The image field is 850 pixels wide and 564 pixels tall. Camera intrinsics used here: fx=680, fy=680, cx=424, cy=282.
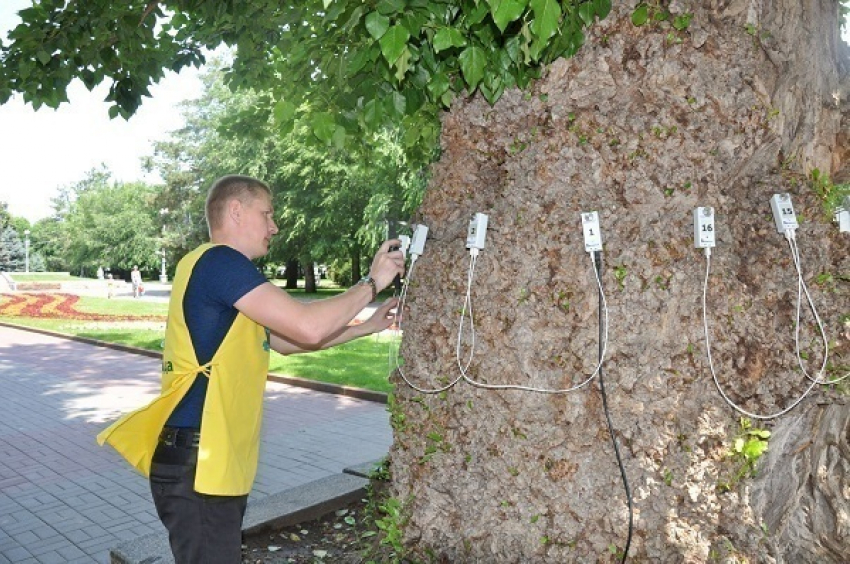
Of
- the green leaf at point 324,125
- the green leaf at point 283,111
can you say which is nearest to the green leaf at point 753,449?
the green leaf at point 324,125

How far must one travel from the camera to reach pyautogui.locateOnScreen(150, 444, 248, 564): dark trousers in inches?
98.2

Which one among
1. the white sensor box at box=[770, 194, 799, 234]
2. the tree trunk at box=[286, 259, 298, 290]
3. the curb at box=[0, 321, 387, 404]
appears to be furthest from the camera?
the tree trunk at box=[286, 259, 298, 290]

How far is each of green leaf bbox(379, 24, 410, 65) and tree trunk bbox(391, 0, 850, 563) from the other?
30.3 inches

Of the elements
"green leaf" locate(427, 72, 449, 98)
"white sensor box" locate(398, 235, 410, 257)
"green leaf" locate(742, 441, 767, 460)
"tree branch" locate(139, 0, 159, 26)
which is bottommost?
"green leaf" locate(742, 441, 767, 460)

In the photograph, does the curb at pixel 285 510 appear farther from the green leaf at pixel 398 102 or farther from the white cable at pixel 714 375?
the white cable at pixel 714 375

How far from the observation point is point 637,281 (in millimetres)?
2756

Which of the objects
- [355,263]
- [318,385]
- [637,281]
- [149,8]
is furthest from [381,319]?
[355,263]

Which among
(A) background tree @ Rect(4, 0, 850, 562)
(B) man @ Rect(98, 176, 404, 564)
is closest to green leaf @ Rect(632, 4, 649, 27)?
(A) background tree @ Rect(4, 0, 850, 562)

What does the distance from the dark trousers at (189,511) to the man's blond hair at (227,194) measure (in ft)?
3.01

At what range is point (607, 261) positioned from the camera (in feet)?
9.20

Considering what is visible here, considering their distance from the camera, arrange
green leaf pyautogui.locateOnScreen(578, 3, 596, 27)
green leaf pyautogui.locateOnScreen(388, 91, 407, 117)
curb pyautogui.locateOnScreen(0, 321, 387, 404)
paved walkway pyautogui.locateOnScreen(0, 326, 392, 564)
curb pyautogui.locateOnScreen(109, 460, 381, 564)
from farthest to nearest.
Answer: curb pyautogui.locateOnScreen(0, 321, 387, 404) → paved walkway pyautogui.locateOnScreen(0, 326, 392, 564) → curb pyautogui.locateOnScreen(109, 460, 381, 564) → green leaf pyautogui.locateOnScreen(388, 91, 407, 117) → green leaf pyautogui.locateOnScreen(578, 3, 596, 27)

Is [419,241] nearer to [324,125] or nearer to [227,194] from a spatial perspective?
[227,194]

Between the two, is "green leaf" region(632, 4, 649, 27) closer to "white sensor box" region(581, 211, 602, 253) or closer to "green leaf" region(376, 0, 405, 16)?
"white sensor box" region(581, 211, 602, 253)

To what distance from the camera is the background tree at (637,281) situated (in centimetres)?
274
